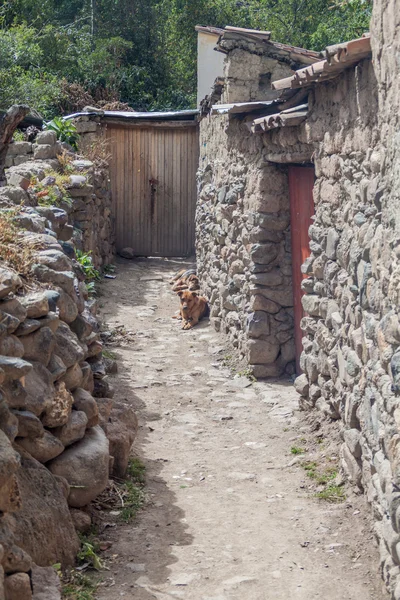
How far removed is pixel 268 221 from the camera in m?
8.03

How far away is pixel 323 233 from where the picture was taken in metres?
6.45

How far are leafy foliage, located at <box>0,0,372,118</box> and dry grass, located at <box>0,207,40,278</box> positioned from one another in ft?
35.8

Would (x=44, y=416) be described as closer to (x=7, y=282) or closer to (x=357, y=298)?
(x=7, y=282)

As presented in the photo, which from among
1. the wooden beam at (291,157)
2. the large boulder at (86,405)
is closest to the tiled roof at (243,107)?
the wooden beam at (291,157)

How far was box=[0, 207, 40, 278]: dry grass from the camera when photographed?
198 inches

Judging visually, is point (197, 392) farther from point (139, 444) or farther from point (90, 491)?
point (90, 491)

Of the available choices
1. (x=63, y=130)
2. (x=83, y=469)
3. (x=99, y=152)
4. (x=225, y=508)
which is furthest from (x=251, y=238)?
(x=99, y=152)

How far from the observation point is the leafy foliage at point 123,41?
56.4 feet

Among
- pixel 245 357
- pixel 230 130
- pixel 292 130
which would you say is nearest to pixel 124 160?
pixel 230 130

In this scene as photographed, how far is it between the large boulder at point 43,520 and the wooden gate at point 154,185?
1145 centimetres

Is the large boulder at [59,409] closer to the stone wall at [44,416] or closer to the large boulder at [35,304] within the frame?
the stone wall at [44,416]

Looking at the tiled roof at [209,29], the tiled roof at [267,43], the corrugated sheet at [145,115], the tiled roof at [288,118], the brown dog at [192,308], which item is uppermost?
the tiled roof at [209,29]

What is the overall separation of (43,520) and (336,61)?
331cm

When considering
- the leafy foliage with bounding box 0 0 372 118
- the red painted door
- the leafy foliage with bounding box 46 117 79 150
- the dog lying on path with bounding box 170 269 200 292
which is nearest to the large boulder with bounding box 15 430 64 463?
the red painted door
